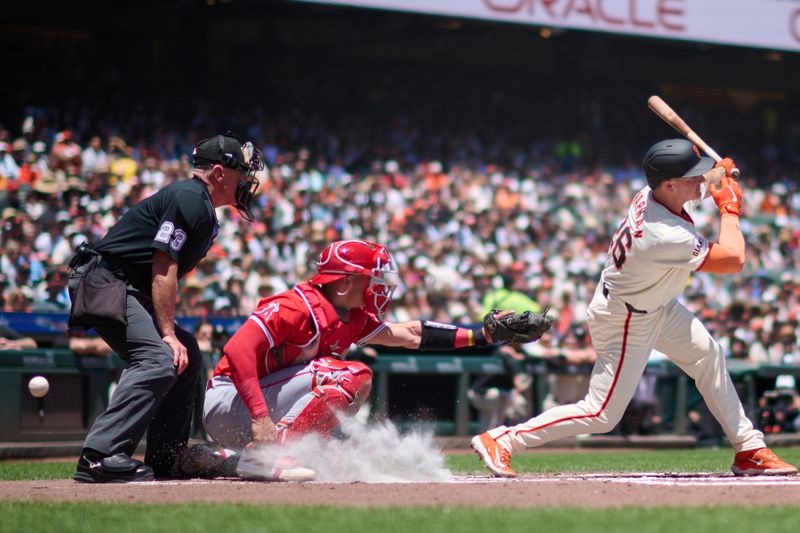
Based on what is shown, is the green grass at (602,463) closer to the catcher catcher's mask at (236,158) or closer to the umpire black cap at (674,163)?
the umpire black cap at (674,163)

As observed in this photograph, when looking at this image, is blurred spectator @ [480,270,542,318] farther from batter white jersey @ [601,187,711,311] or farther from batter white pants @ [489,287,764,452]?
batter white jersey @ [601,187,711,311]

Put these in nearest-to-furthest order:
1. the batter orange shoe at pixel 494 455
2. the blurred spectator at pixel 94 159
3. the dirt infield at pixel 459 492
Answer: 1. the dirt infield at pixel 459 492
2. the batter orange shoe at pixel 494 455
3. the blurred spectator at pixel 94 159

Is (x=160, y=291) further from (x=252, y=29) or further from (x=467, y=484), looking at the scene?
(x=252, y=29)

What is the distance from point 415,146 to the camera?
67.6ft

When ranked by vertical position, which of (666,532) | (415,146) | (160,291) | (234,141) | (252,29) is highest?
(252,29)

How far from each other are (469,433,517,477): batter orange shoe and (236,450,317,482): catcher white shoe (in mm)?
Result: 876

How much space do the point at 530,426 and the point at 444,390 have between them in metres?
5.44

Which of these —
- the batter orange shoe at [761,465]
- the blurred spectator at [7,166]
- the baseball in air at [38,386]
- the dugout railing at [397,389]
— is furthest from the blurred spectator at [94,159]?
the batter orange shoe at [761,465]

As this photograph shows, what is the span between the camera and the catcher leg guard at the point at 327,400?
529 centimetres

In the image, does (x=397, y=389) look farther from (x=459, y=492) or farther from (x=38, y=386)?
(x=459, y=492)

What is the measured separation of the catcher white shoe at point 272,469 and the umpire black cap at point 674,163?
2.16m

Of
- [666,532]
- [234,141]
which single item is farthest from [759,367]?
[666,532]

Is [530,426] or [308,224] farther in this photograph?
[308,224]

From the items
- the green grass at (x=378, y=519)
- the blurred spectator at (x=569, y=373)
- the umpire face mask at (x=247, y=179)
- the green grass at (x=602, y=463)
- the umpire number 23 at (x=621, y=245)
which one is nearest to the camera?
the green grass at (x=378, y=519)
